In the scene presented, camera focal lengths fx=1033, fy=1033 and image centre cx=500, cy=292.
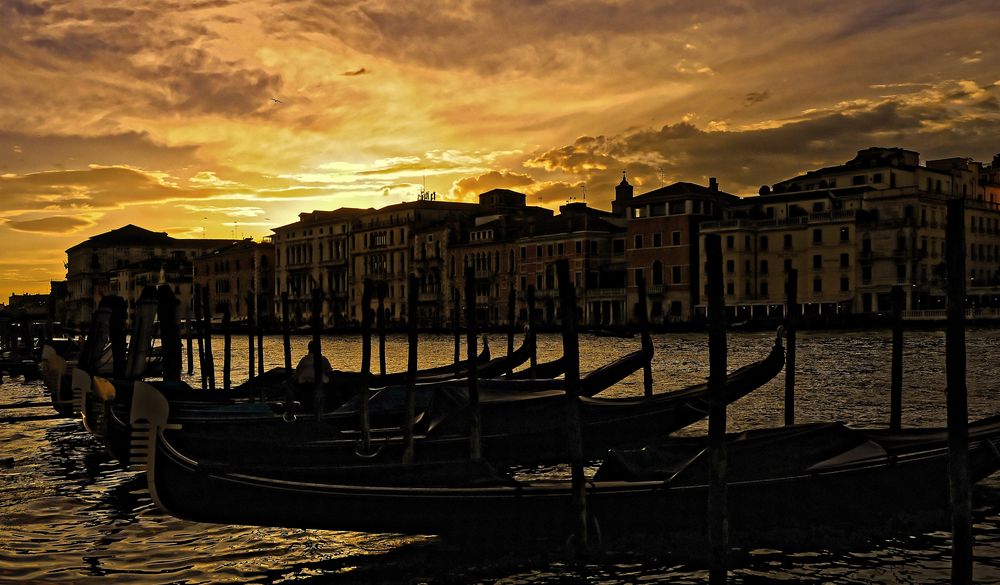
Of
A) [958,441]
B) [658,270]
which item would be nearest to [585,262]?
[658,270]

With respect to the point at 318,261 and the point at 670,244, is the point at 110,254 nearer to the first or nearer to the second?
the point at 318,261

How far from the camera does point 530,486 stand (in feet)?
31.2

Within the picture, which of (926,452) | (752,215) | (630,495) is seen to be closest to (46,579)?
(630,495)

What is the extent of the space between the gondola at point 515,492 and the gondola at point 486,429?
2.20 metres

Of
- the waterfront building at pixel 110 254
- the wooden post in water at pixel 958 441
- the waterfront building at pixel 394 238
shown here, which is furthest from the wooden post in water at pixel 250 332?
the waterfront building at pixel 110 254

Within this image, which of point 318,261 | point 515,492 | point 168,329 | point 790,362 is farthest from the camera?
point 318,261

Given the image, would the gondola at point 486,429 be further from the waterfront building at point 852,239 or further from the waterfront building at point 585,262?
the waterfront building at point 585,262

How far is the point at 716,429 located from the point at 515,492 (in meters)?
2.36

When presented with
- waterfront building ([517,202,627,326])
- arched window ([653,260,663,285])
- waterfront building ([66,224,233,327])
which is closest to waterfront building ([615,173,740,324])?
arched window ([653,260,663,285])

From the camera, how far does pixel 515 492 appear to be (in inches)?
371

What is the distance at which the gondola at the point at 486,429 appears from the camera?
12016 millimetres

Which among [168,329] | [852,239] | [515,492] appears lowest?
[515,492]

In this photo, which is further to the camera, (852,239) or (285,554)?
(852,239)

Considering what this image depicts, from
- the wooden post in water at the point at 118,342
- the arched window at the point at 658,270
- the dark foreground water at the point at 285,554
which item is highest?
the arched window at the point at 658,270
